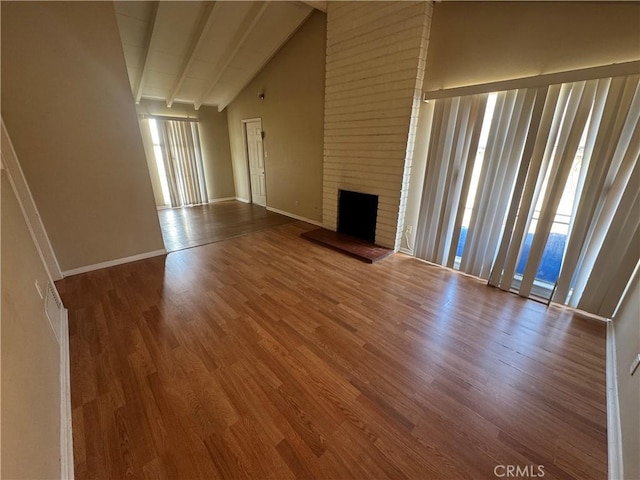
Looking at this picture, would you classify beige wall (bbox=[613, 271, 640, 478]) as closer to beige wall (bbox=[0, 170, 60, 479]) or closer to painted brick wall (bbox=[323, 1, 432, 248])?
painted brick wall (bbox=[323, 1, 432, 248])

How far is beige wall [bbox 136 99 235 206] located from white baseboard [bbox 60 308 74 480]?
16.8 feet

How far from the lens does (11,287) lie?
1163mm

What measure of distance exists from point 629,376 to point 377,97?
11.2 feet

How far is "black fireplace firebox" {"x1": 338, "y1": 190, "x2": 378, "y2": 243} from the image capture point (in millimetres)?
3781

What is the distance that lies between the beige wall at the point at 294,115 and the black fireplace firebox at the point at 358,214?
2.18 ft

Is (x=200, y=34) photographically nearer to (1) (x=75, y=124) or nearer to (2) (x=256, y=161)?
(1) (x=75, y=124)

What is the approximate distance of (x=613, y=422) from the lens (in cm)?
141

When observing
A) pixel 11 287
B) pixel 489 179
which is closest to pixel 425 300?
pixel 489 179

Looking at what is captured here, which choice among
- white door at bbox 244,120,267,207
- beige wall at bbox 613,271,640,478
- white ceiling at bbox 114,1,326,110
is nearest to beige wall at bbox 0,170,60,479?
beige wall at bbox 613,271,640,478

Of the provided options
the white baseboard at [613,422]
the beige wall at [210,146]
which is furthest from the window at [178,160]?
the white baseboard at [613,422]

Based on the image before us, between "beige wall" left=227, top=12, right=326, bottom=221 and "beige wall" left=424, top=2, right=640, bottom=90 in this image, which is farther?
"beige wall" left=227, top=12, right=326, bottom=221

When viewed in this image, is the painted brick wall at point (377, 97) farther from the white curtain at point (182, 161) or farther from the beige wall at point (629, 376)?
the white curtain at point (182, 161)

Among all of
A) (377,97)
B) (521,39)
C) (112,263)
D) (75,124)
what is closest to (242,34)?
(377,97)

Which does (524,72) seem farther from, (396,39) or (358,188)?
(358,188)
